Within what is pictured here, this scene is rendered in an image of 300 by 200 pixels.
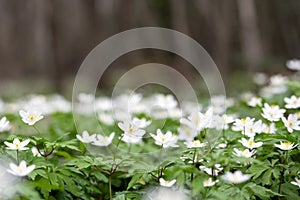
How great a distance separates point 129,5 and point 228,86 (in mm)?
4761

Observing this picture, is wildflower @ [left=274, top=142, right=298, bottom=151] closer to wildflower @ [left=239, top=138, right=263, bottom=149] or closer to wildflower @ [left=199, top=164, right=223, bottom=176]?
wildflower @ [left=239, top=138, right=263, bottom=149]

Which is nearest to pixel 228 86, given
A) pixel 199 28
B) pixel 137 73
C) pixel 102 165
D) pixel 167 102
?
pixel 137 73

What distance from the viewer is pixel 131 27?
12.4m

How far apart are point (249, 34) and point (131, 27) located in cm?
337

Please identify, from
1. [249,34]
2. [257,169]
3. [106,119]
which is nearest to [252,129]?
[257,169]

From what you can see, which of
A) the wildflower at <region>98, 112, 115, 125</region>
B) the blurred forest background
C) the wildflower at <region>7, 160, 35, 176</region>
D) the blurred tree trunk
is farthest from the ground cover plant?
the blurred tree trunk

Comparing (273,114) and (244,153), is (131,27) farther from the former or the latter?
(244,153)

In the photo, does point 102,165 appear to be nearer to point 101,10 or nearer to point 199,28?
point 101,10

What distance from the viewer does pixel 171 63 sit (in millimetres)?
12742

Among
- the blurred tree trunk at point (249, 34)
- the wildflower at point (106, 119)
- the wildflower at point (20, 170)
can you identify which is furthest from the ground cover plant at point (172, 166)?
the blurred tree trunk at point (249, 34)

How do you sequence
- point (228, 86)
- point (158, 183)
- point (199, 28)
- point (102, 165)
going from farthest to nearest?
1. point (199, 28)
2. point (228, 86)
3. point (102, 165)
4. point (158, 183)

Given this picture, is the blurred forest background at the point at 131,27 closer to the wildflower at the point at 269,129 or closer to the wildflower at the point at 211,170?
the wildflower at the point at 269,129

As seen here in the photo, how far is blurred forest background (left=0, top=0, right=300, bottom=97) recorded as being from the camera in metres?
10.5

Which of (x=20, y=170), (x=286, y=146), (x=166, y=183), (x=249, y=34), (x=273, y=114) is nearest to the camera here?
(x=20, y=170)
